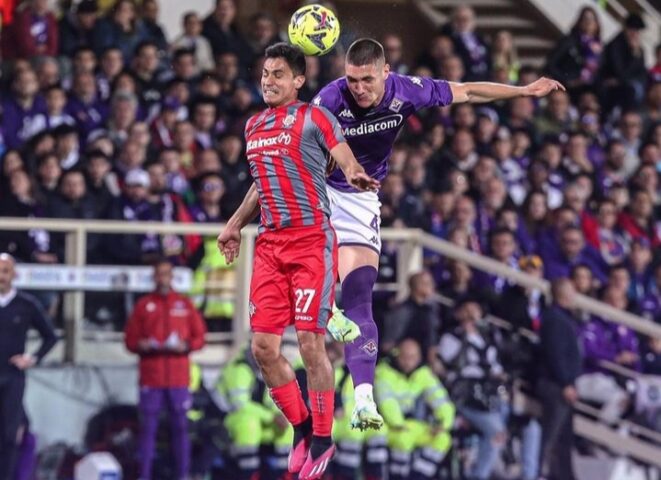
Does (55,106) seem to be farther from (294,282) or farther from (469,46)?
(294,282)

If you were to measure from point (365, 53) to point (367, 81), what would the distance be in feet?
0.49

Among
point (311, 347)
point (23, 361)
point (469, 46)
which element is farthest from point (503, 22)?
point (311, 347)

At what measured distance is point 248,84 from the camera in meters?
16.4

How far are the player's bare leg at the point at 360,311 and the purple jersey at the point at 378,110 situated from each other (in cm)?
46

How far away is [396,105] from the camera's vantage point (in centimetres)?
962

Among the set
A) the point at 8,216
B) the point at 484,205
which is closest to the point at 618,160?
the point at 484,205

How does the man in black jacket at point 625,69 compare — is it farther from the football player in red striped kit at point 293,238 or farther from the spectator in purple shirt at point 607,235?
the football player in red striped kit at point 293,238

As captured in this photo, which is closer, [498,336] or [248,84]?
[498,336]

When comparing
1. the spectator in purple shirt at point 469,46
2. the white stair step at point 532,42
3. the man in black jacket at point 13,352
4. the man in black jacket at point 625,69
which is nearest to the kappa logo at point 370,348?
the man in black jacket at point 13,352

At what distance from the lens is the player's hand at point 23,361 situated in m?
13.5

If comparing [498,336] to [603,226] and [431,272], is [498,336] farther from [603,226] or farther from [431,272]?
[603,226]

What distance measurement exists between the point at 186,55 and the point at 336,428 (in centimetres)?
380

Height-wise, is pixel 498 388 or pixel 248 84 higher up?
pixel 248 84

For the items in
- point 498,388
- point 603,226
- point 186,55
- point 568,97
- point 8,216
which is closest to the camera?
point 8,216
